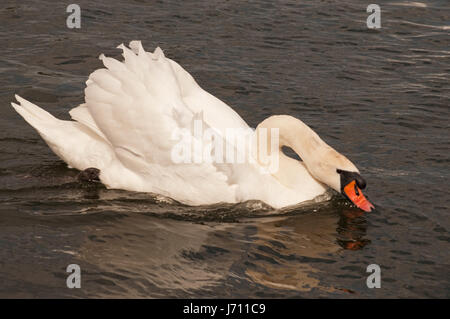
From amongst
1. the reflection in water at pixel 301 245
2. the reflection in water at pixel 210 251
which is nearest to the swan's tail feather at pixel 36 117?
the reflection in water at pixel 210 251

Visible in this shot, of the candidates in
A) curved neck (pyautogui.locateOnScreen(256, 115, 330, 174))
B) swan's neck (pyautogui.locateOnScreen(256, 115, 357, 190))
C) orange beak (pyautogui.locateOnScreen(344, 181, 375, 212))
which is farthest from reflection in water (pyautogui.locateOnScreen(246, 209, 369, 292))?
curved neck (pyautogui.locateOnScreen(256, 115, 330, 174))

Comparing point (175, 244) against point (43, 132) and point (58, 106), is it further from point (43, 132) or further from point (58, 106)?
point (58, 106)

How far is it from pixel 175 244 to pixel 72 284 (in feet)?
4.27

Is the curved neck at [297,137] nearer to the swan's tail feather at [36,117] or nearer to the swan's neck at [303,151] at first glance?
the swan's neck at [303,151]

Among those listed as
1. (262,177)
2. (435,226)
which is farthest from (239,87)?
(435,226)

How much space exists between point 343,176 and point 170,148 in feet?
6.41

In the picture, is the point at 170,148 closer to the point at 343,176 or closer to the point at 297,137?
the point at 297,137

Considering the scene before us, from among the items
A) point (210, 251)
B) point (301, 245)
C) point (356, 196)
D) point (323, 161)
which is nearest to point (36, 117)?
point (210, 251)

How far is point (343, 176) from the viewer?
9.82 m

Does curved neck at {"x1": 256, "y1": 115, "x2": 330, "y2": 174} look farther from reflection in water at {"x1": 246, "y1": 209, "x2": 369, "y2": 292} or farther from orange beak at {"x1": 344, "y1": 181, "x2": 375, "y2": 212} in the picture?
reflection in water at {"x1": 246, "y1": 209, "x2": 369, "y2": 292}

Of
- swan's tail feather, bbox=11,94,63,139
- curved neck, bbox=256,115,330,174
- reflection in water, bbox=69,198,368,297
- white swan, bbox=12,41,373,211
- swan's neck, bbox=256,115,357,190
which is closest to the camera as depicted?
reflection in water, bbox=69,198,368,297

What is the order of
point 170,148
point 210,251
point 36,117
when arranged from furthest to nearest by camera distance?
point 36,117 → point 170,148 → point 210,251

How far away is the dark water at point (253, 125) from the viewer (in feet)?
28.2

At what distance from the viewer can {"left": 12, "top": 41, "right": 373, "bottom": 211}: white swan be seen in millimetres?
9688
